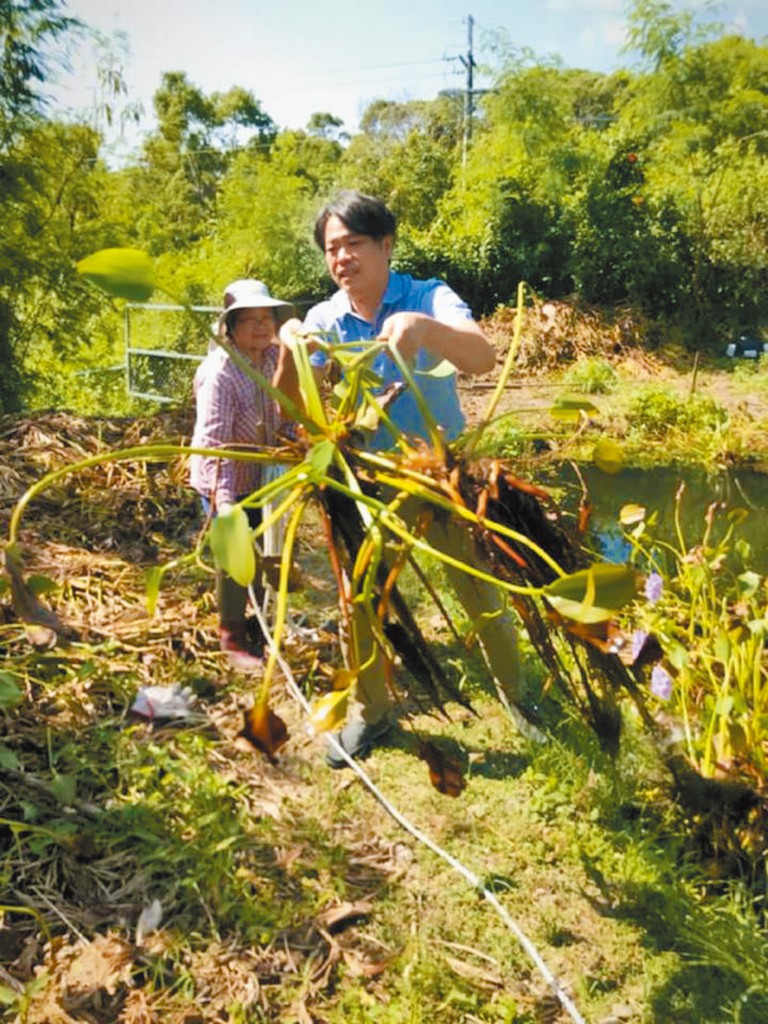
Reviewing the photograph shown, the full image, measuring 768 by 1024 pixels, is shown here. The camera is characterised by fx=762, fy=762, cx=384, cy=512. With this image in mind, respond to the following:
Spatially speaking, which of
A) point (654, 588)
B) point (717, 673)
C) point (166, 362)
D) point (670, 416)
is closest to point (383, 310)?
point (654, 588)

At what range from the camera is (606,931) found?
66.8 inches

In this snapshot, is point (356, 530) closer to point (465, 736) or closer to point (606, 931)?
point (606, 931)

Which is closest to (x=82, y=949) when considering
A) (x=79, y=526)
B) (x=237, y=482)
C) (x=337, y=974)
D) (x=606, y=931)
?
(x=337, y=974)

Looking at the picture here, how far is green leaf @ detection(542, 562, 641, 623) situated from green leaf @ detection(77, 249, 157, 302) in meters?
0.54

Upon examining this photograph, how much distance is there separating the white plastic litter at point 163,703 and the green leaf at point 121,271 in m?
1.83

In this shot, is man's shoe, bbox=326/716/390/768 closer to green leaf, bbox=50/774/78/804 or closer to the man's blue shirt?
green leaf, bbox=50/774/78/804

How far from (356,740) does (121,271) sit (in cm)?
176

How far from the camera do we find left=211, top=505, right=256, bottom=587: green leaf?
74 centimetres

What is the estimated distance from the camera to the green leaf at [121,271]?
2.54 ft

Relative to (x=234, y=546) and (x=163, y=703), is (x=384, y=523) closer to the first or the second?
(x=234, y=546)

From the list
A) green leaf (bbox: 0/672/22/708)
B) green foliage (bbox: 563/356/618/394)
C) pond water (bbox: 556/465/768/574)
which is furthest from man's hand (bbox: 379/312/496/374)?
green foliage (bbox: 563/356/618/394)

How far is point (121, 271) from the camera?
0.79m

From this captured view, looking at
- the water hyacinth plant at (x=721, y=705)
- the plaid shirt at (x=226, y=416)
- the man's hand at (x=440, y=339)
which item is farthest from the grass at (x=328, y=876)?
the man's hand at (x=440, y=339)

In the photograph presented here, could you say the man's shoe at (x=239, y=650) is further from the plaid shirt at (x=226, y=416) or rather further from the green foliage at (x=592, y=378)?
the green foliage at (x=592, y=378)
